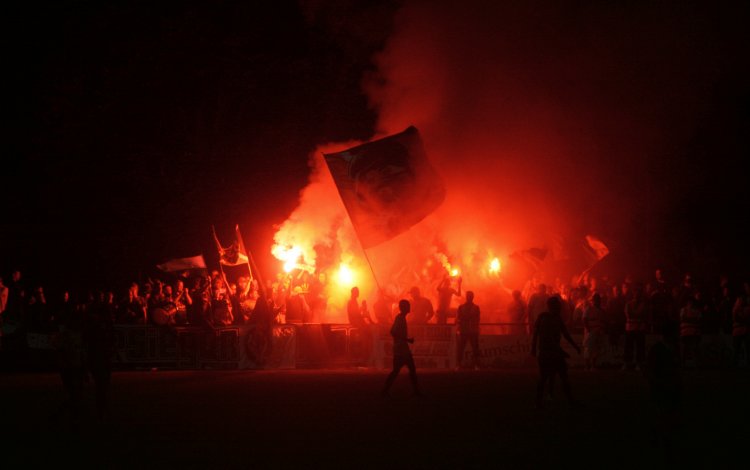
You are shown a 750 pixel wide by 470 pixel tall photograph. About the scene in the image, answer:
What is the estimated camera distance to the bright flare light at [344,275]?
30156mm

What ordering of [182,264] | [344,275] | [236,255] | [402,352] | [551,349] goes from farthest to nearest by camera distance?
1. [182,264]
2. [344,275]
3. [236,255]
4. [402,352]
5. [551,349]

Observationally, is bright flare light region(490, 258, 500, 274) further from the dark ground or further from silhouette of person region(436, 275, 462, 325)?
the dark ground

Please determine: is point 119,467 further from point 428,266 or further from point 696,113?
point 696,113

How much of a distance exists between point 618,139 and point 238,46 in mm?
14918

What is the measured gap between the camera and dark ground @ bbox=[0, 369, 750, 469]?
10.5 metres

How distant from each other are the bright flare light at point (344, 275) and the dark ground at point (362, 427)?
9648mm

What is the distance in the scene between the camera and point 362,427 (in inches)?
515

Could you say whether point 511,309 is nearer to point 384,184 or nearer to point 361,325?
point 361,325

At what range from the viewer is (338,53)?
40.1 m

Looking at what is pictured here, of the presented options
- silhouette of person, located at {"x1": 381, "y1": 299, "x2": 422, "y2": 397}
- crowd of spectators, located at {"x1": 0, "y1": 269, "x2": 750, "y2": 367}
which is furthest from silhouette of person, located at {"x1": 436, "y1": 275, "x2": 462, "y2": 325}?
silhouette of person, located at {"x1": 381, "y1": 299, "x2": 422, "y2": 397}

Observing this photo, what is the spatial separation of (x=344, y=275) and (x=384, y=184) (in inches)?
176

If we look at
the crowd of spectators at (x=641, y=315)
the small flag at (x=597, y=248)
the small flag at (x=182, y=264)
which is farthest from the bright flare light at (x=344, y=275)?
the small flag at (x=597, y=248)


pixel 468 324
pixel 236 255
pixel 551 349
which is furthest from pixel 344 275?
pixel 551 349

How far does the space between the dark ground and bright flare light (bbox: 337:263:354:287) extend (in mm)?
9648
